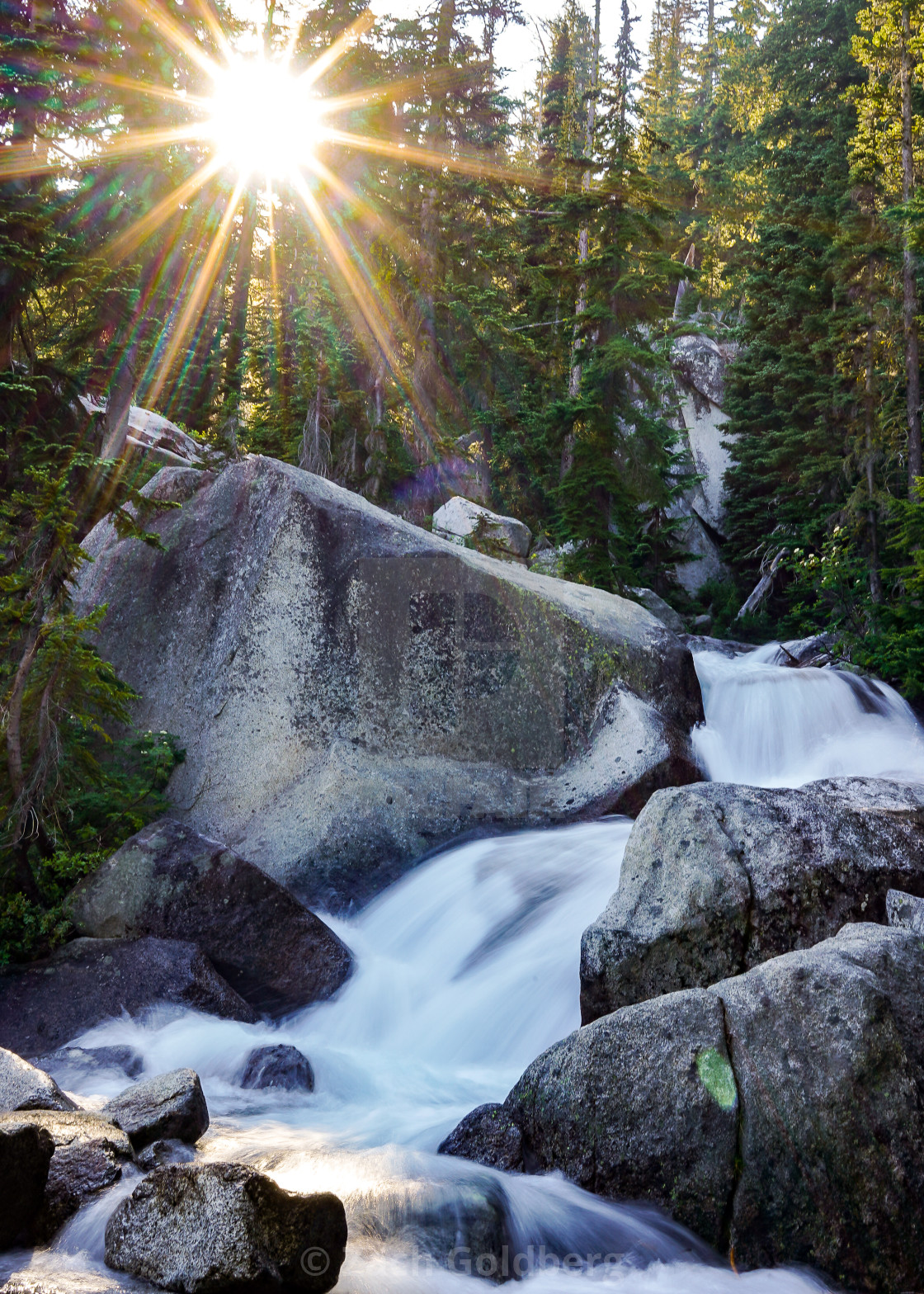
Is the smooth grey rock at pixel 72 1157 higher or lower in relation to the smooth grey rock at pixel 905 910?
lower

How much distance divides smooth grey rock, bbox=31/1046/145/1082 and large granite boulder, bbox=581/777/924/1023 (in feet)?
10.1

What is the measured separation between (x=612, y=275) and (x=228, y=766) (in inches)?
491

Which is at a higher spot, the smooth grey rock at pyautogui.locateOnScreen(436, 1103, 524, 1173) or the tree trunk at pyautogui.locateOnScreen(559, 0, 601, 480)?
the tree trunk at pyautogui.locateOnScreen(559, 0, 601, 480)

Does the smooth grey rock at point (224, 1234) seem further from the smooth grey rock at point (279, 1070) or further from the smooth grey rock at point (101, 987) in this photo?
the smooth grey rock at point (101, 987)

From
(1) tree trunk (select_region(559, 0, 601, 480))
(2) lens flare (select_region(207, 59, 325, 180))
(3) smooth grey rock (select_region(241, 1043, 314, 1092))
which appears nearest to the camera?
(3) smooth grey rock (select_region(241, 1043, 314, 1092))

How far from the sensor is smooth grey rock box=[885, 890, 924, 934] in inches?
209

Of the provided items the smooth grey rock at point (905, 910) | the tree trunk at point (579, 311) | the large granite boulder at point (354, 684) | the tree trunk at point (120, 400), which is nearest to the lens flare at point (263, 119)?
the tree trunk at point (579, 311)

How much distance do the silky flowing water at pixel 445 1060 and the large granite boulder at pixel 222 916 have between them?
0.31 meters

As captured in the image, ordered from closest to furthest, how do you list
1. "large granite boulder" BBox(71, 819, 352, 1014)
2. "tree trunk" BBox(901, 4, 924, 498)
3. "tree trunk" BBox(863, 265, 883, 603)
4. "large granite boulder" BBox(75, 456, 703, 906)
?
Result: 1. "large granite boulder" BBox(71, 819, 352, 1014)
2. "large granite boulder" BBox(75, 456, 703, 906)
3. "tree trunk" BBox(901, 4, 924, 498)
4. "tree trunk" BBox(863, 265, 883, 603)

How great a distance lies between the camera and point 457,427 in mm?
21219

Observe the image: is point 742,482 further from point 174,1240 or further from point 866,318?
point 174,1240

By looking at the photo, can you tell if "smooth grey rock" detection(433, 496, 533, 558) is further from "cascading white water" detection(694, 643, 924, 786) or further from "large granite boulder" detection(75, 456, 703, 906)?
"large granite boulder" detection(75, 456, 703, 906)

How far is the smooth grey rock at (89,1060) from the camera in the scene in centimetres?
589

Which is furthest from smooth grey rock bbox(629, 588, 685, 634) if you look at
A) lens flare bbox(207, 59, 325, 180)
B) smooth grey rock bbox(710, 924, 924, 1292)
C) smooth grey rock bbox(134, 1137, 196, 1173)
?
smooth grey rock bbox(134, 1137, 196, 1173)
